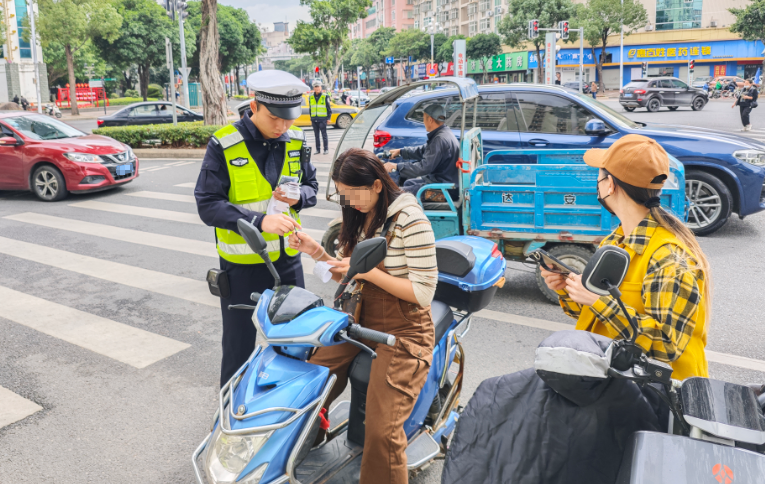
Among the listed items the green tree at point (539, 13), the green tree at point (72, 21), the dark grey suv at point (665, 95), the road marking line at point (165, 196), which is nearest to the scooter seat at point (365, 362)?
the road marking line at point (165, 196)

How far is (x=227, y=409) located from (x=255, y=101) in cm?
154

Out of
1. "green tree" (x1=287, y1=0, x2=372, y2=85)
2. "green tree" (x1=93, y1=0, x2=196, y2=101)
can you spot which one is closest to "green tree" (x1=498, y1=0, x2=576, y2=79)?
"green tree" (x1=287, y1=0, x2=372, y2=85)

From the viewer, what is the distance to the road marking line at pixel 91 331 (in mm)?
4773

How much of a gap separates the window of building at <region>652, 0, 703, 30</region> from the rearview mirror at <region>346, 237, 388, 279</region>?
6109cm

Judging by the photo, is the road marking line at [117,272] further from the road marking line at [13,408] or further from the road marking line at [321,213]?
the road marking line at [321,213]

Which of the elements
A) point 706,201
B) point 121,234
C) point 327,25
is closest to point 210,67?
point 121,234

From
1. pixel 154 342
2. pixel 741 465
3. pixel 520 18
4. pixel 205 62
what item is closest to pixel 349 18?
pixel 520 18

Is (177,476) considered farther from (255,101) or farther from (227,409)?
(255,101)

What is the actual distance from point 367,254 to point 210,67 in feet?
53.1

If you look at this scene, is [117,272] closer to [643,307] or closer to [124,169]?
[124,169]

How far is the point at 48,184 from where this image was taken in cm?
1081

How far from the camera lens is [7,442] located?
359 centimetres

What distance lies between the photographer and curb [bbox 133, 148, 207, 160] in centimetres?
1627

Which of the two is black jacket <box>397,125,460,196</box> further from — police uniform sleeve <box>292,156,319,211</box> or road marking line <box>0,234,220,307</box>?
police uniform sleeve <box>292,156,319,211</box>
